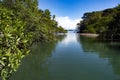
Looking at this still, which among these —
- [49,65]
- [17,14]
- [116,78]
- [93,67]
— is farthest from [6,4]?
[116,78]

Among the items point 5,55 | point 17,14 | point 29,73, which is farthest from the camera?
point 17,14

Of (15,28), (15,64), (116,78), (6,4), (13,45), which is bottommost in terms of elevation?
(116,78)

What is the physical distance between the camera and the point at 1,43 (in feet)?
22.0

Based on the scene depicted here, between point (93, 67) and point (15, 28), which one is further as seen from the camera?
point (93, 67)

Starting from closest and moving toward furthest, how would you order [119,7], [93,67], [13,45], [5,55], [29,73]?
[5,55]
[13,45]
[29,73]
[93,67]
[119,7]

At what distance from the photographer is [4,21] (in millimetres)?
7176

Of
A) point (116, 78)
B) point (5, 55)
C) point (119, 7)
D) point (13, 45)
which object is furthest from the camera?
point (119, 7)

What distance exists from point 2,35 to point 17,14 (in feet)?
75.6

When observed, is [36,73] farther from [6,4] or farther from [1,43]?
[6,4]

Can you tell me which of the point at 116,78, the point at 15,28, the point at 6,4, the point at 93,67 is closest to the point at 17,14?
the point at 6,4

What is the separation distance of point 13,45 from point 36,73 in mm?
8881

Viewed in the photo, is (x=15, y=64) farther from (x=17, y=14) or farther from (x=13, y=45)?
(x=17, y=14)

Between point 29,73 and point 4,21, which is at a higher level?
point 4,21

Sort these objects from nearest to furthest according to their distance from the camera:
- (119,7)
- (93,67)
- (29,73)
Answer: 1. (29,73)
2. (93,67)
3. (119,7)
